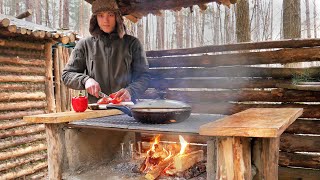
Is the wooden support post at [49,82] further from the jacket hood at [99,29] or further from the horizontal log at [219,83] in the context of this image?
the jacket hood at [99,29]

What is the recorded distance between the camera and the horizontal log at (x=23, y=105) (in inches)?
301

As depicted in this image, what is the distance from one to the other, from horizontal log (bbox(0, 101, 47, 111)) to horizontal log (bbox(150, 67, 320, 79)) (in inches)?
154

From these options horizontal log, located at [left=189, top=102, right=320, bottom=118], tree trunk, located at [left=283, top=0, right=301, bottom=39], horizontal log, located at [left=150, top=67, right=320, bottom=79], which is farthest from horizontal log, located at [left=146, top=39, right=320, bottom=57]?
tree trunk, located at [left=283, top=0, right=301, bottom=39]

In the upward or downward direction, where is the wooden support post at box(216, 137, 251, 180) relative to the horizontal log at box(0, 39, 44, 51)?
downward

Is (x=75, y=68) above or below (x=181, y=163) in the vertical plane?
above

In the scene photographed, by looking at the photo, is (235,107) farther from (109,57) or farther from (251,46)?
(109,57)

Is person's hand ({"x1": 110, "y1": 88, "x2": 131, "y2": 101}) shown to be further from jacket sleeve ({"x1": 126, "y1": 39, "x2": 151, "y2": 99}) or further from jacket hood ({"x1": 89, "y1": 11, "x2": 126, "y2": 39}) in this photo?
jacket hood ({"x1": 89, "y1": 11, "x2": 126, "y2": 39})

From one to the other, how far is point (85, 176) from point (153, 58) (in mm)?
3501

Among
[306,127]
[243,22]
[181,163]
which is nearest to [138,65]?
[181,163]

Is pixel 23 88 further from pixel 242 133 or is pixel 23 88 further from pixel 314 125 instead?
pixel 242 133

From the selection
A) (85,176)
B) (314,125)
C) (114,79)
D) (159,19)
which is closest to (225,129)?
(85,176)

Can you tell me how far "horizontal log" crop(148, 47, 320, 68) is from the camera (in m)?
4.98

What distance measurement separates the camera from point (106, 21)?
4367 mm

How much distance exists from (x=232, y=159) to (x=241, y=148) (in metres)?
0.10
